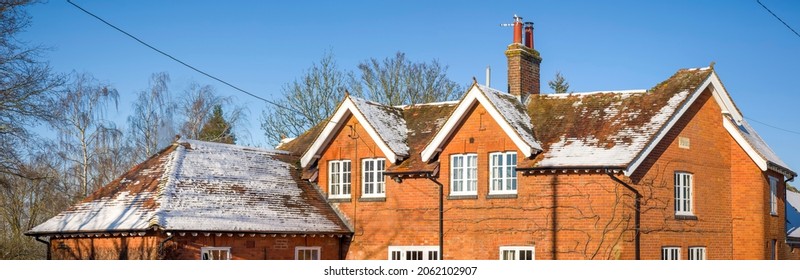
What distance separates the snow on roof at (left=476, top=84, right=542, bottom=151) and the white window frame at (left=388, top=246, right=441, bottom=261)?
4.38 meters

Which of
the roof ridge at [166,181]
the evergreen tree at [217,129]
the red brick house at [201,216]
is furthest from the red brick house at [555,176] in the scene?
the evergreen tree at [217,129]

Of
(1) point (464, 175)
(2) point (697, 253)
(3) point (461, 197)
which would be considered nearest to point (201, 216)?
(3) point (461, 197)

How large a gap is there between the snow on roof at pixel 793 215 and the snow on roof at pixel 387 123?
14.5m

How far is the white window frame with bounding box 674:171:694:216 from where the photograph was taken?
29844 millimetres

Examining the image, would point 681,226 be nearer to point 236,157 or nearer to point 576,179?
point 576,179

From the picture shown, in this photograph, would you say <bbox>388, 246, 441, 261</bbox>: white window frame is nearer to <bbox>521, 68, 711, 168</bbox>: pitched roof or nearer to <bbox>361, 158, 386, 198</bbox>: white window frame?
<bbox>361, 158, 386, 198</bbox>: white window frame

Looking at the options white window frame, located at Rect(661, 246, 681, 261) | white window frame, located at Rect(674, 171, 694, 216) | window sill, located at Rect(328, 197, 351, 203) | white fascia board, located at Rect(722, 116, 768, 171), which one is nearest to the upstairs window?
window sill, located at Rect(328, 197, 351, 203)

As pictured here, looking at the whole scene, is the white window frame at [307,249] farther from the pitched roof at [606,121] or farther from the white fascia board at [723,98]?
the white fascia board at [723,98]

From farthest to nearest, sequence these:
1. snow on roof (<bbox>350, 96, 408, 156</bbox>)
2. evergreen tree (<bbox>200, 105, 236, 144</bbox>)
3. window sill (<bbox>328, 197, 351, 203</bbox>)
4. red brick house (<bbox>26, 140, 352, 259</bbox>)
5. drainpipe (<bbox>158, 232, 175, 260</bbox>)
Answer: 1. evergreen tree (<bbox>200, 105, 236, 144</bbox>)
2. window sill (<bbox>328, 197, 351, 203</bbox>)
3. snow on roof (<bbox>350, 96, 408, 156</bbox>)
4. red brick house (<bbox>26, 140, 352, 259</bbox>)
5. drainpipe (<bbox>158, 232, 175, 260</bbox>)

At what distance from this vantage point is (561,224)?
94.8 feet

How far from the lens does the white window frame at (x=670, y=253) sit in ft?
95.8

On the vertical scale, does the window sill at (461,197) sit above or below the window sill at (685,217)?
above

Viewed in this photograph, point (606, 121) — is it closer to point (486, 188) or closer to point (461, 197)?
point (486, 188)

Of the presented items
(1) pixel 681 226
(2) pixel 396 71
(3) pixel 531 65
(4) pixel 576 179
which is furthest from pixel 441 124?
(2) pixel 396 71
